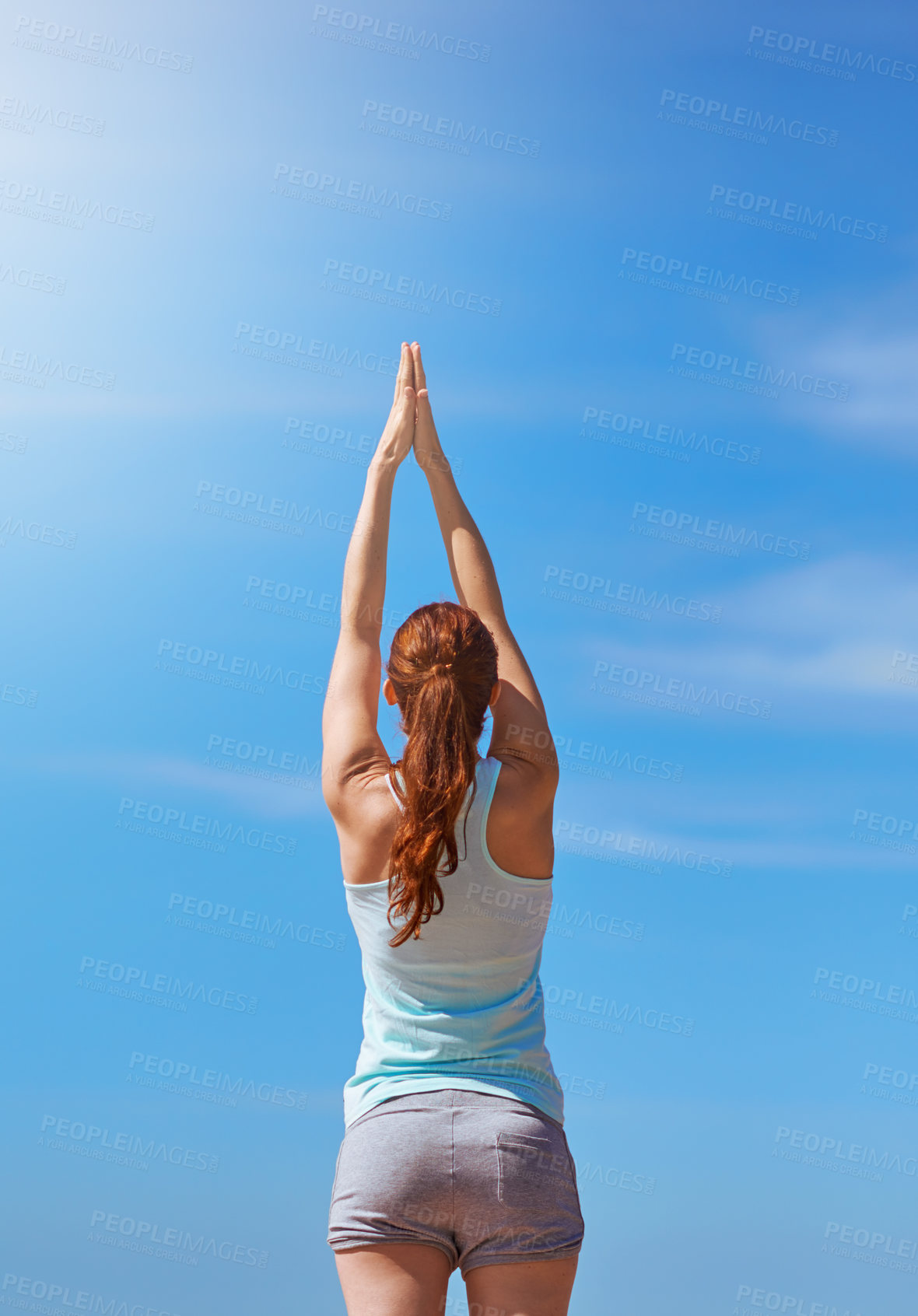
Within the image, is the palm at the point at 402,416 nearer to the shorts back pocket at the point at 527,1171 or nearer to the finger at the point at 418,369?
the finger at the point at 418,369

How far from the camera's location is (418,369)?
3.98m

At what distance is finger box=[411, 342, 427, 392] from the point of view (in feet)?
13.0

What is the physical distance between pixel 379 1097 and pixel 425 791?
2.25ft

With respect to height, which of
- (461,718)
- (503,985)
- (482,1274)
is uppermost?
(461,718)

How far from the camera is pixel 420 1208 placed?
7.87 feet

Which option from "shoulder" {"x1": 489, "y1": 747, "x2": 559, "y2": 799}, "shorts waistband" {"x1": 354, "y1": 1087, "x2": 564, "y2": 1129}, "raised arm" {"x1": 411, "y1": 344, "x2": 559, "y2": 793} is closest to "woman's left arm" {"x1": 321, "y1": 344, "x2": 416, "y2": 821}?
"raised arm" {"x1": 411, "y1": 344, "x2": 559, "y2": 793}

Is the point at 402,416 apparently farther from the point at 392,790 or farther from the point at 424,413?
the point at 392,790

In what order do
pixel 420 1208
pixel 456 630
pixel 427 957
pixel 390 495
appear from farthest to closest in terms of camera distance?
pixel 390 495
pixel 456 630
pixel 427 957
pixel 420 1208

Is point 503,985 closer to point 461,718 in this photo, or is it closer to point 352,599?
point 461,718

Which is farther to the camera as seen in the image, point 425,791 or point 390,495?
point 390,495

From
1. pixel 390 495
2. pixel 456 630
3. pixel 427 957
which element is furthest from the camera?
pixel 390 495

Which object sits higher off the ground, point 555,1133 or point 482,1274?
point 555,1133

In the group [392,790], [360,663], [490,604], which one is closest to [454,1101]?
[392,790]

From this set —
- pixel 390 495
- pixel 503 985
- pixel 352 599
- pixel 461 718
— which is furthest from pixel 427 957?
pixel 390 495
